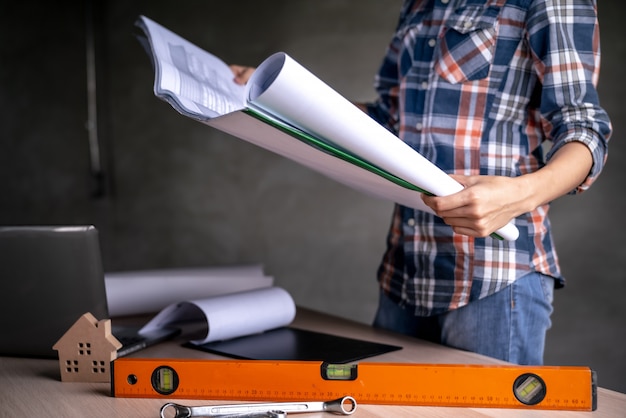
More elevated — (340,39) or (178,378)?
(340,39)

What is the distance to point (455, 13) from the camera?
1363 mm

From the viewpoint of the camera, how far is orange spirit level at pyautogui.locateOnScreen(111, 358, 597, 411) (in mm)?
891

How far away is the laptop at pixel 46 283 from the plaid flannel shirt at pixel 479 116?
23.6 inches

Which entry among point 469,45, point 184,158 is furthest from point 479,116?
point 184,158

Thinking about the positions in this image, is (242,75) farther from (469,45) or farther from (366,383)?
(366,383)

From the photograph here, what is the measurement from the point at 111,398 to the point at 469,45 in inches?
34.6

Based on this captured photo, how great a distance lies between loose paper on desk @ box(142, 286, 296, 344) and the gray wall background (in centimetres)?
244

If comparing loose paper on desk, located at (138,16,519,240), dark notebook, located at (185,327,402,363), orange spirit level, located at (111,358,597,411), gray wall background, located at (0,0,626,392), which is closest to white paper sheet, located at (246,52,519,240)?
loose paper on desk, located at (138,16,519,240)

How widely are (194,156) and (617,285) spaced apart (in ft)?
7.81

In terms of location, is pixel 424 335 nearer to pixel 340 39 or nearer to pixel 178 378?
pixel 178 378

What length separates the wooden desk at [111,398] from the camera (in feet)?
2.89

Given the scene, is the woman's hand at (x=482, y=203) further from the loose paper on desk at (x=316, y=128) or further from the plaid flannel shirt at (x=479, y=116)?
the plaid flannel shirt at (x=479, y=116)

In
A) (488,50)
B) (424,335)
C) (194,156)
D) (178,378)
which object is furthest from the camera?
(194,156)

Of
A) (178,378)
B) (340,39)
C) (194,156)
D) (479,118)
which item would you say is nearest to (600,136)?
(479,118)
